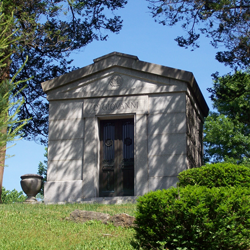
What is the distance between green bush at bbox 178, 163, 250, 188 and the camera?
8.48 m

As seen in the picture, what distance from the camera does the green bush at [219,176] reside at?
27.8ft

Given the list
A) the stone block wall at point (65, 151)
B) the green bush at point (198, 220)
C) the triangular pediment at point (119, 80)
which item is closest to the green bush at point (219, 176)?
the green bush at point (198, 220)

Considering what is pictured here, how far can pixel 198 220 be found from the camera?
5707mm

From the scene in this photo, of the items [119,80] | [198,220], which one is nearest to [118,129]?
[119,80]

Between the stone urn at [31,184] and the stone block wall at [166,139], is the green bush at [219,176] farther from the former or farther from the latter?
the stone urn at [31,184]

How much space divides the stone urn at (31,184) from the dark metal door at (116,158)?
2.36 meters

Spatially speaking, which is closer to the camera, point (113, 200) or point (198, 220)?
point (198, 220)

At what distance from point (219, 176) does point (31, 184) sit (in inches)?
286

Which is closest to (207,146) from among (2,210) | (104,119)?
(104,119)

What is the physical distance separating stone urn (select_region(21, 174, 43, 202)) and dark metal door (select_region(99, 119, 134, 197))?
236 cm

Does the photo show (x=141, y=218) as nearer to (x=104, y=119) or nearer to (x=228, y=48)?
(x=104, y=119)

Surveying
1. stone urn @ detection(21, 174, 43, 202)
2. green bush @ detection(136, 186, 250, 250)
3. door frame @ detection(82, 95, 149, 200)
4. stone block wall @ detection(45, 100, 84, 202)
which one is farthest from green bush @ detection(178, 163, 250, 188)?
stone urn @ detection(21, 174, 43, 202)

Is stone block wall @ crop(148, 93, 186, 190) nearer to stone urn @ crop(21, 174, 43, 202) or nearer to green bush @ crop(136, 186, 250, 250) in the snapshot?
stone urn @ crop(21, 174, 43, 202)

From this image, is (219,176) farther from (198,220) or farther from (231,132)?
(231,132)
